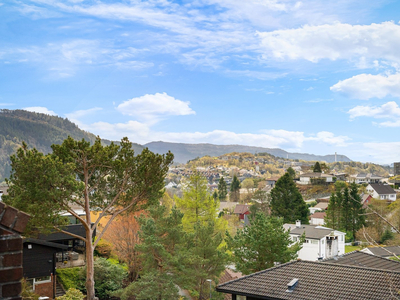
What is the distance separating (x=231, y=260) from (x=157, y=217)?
17.2 ft

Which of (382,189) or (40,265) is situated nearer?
(40,265)

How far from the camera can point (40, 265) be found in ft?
65.2

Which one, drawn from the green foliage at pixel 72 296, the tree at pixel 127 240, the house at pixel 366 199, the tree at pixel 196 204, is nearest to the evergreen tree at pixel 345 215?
the house at pixel 366 199

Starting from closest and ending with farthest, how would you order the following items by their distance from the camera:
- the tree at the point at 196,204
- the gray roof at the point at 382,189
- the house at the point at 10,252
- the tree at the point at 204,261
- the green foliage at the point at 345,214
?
the house at the point at 10,252 → the tree at the point at 204,261 → the tree at the point at 196,204 → the green foliage at the point at 345,214 → the gray roof at the point at 382,189

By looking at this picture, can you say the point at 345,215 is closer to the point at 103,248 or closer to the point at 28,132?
the point at 103,248

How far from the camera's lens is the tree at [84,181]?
17.8 m

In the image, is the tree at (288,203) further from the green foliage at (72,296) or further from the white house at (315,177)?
the white house at (315,177)

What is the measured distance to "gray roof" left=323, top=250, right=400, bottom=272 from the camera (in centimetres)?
1789

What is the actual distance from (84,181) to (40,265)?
16.8ft

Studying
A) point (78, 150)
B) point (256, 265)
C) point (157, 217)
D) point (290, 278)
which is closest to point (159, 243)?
point (157, 217)

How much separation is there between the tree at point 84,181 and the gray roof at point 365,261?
1115 centimetres

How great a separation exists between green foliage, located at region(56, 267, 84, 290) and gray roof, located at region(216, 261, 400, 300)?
1252 cm

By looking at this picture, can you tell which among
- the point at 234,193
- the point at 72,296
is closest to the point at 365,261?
the point at 72,296

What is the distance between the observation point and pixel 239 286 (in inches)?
523
